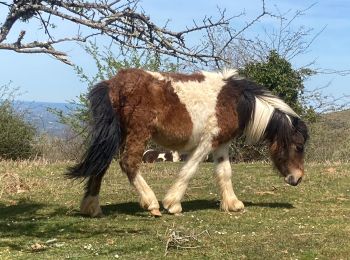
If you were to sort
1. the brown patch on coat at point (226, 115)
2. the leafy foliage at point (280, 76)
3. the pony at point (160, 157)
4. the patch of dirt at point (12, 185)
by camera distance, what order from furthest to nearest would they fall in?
the leafy foliage at point (280, 76) → the pony at point (160, 157) → the patch of dirt at point (12, 185) → the brown patch on coat at point (226, 115)

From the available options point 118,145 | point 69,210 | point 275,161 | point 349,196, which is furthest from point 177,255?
point 349,196

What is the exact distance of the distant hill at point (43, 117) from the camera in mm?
21031

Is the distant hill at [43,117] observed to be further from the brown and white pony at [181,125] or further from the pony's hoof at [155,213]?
the pony's hoof at [155,213]

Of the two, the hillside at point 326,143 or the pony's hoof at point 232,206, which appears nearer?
the pony's hoof at point 232,206

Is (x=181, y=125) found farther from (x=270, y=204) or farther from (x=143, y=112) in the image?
(x=270, y=204)

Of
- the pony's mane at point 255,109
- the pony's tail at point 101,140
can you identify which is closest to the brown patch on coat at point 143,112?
the pony's tail at point 101,140

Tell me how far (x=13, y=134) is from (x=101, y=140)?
1283 centimetres

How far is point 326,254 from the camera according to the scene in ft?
19.9

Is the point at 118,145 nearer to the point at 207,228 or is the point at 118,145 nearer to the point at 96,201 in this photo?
the point at 96,201

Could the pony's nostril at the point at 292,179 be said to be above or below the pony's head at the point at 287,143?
below

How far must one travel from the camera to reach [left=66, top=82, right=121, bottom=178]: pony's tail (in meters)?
7.98

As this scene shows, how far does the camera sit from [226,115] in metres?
8.61

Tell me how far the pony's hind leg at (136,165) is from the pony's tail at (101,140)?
0.63ft

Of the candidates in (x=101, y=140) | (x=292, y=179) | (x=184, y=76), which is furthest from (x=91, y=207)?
(x=292, y=179)
